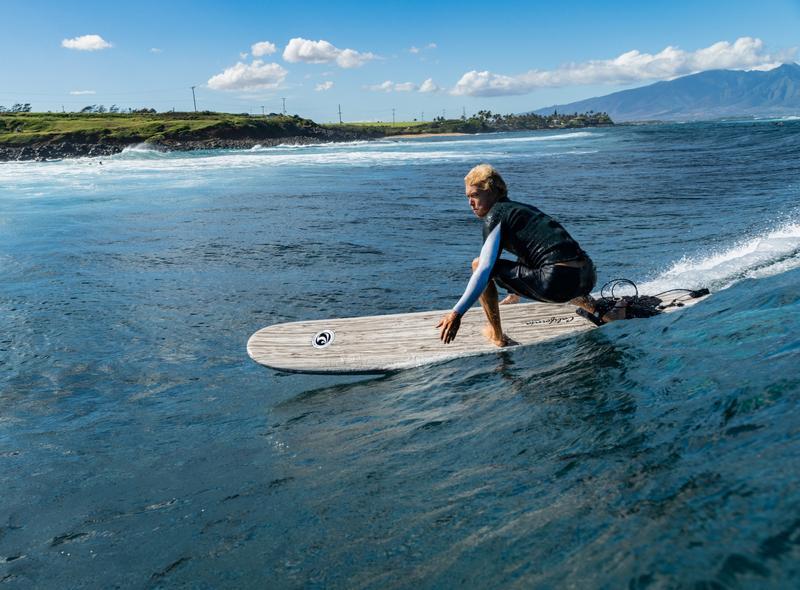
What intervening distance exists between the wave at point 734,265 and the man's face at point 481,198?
3874 millimetres

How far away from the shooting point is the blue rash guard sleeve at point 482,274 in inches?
235

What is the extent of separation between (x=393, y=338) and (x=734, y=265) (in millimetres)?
5762

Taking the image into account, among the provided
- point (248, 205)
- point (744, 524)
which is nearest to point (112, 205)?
point (248, 205)

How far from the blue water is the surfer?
672 mm

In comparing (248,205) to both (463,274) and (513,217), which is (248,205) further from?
(513,217)

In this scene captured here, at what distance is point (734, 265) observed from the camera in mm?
9828

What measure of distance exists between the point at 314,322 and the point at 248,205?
69.0 ft

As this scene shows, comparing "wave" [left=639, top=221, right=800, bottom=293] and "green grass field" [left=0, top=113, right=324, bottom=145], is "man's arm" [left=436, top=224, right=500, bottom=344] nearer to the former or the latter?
"wave" [left=639, top=221, right=800, bottom=293]

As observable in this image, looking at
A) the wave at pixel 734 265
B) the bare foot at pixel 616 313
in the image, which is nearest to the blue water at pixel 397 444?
the wave at pixel 734 265

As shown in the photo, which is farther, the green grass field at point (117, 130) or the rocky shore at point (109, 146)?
the green grass field at point (117, 130)

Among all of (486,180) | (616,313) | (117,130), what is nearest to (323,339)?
(486,180)

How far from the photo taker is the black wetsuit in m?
6.30

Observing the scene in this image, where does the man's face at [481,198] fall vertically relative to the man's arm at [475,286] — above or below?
above

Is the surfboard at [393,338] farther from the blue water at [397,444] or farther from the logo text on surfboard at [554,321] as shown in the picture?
the blue water at [397,444]
